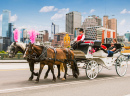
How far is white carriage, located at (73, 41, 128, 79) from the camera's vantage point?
955cm

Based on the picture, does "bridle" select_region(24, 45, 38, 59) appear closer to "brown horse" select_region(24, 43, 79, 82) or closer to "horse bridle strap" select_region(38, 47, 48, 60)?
"brown horse" select_region(24, 43, 79, 82)

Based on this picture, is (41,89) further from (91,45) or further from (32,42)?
(91,45)

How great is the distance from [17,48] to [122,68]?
20.3 ft

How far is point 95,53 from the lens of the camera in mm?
10836

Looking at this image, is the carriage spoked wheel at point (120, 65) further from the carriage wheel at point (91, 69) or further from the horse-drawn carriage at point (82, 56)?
the carriage wheel at point (91, 69)

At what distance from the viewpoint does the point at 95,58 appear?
10.3 metres

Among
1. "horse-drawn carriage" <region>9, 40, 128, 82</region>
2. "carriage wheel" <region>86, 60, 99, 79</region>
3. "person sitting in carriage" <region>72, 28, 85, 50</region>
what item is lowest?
"carriage wheel" <region>86, 60, 99, 79</region>

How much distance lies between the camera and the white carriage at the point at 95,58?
9555 mm

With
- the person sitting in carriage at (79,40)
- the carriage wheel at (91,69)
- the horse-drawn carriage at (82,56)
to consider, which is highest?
the person sitting in carriage at (79,40)

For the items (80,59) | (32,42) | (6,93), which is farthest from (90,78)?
(6,93)

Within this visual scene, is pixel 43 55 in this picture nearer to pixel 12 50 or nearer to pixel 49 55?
pixel 49 55

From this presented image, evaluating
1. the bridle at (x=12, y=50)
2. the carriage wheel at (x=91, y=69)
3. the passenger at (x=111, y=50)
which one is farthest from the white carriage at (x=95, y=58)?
the bridle at (x=12, y=50)

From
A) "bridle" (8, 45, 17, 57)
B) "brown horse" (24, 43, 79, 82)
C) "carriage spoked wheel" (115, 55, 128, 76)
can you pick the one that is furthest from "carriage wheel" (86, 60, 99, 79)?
"bridle" (8, 45, 17, 57)

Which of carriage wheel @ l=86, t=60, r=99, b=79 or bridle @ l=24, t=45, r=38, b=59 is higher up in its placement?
bridle @ l=24, t=45, r=38, b=59
